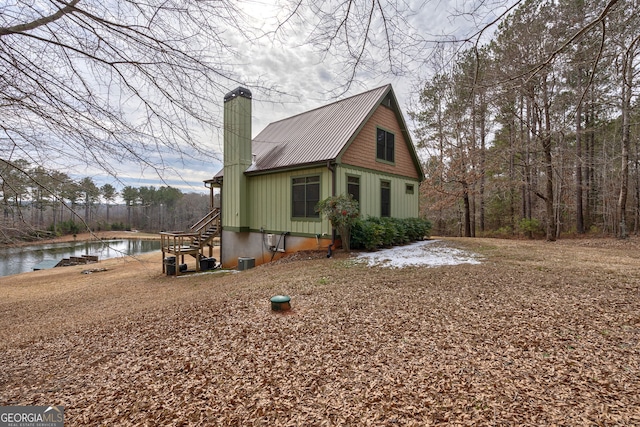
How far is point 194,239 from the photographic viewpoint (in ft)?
38.4

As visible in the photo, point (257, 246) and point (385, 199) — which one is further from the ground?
point (385, 199)

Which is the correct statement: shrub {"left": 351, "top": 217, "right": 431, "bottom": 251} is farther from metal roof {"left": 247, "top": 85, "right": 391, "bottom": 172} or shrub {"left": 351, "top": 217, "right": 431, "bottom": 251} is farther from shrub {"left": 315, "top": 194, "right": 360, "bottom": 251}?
metal roof {"left": 247, "top": 85, "right": 391, "bottom": 172}

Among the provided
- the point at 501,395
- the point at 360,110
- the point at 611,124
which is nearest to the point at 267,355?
the point at 501,395

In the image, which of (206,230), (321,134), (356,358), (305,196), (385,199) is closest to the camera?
(356,358)

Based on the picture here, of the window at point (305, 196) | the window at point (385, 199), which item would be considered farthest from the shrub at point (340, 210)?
the window at point (385, 199)

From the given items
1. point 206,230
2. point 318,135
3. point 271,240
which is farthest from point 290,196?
point 206,230

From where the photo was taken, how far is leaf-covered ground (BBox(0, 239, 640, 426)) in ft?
6.70

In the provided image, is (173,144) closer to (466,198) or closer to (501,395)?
(501,395)

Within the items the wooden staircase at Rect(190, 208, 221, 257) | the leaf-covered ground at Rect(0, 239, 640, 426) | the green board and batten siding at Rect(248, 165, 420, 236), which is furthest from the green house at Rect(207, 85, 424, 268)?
the leaf-covered ground at Rect(0, 239, 640, 426)

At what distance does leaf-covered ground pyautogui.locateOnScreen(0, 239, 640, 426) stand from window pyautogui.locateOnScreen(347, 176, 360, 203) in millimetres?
4944

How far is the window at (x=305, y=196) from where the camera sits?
30.5ft

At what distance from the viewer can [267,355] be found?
9.35ft

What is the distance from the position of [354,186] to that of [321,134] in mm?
2275

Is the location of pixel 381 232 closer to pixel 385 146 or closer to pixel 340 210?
pixel 340 210
